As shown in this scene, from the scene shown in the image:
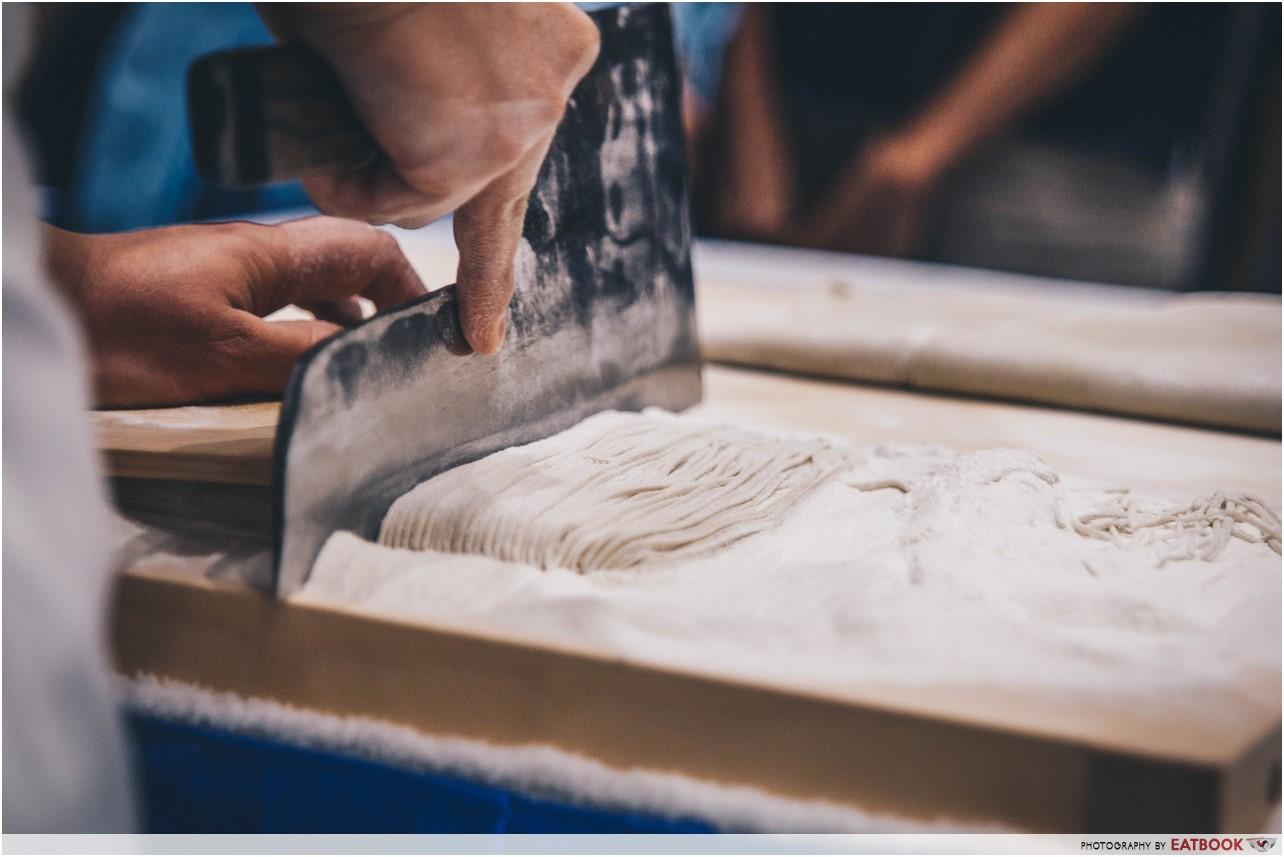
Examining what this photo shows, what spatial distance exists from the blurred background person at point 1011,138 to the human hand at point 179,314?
197cm

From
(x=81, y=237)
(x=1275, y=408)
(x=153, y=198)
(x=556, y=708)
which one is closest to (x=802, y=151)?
(x=153, y=198)

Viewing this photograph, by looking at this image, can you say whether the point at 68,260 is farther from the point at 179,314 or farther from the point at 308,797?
the point at 308,797

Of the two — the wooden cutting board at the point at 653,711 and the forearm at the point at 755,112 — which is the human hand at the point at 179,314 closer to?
the wooden cutting board at the point at 653,711

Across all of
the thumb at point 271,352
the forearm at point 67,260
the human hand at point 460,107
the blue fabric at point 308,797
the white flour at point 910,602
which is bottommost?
the blue fabric at point 308,797

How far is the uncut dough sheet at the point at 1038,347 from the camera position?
3.52 feet

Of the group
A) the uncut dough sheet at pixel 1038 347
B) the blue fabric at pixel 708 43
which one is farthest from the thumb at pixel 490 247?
the blue fabric at pixel 708 43

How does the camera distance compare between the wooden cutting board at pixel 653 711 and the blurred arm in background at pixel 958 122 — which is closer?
the wooden cutting board at pixel 653 711

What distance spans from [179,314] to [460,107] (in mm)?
324

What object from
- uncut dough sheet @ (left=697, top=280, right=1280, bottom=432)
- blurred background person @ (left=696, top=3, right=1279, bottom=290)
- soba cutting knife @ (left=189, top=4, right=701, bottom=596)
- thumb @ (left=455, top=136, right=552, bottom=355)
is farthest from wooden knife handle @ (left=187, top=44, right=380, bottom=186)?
blurred background person @ (left=696, top=3, right=1279, bottom=290)

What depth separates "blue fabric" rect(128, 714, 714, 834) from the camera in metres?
0.58

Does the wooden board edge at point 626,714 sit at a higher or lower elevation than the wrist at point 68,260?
lower

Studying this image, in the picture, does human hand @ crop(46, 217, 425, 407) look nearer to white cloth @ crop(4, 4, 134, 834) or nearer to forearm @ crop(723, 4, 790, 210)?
white cloth @ crop(4, 4, 134, 834)

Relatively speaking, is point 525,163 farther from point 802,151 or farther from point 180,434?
point 802,151

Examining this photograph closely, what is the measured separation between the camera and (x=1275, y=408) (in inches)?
40.6
